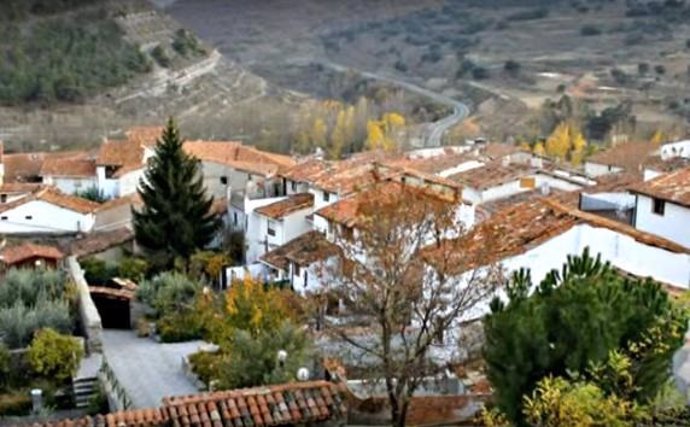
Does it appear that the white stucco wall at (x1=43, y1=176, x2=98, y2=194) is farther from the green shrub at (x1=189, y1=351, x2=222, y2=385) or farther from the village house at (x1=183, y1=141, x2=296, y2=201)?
the green shrub at (x1=189, y1=351, x2=222, y2=385)

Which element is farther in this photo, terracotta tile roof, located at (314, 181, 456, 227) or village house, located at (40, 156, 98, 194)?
village house, located at (40, 156, 98, 194)

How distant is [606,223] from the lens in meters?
15.7

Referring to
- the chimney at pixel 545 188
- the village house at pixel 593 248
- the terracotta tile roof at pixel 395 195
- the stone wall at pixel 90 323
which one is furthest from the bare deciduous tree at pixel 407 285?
the chimney at pixel 545 188

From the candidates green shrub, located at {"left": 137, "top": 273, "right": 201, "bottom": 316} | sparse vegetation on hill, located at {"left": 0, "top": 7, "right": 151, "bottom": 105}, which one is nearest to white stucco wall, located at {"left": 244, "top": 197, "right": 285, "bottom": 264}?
green shrub, located at {"left": 137, "top": 273, "right": 201, "bottom": 316}

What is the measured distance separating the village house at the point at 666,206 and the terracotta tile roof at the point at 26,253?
602 inches

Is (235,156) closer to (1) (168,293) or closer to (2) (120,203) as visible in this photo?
(2) (120,203)

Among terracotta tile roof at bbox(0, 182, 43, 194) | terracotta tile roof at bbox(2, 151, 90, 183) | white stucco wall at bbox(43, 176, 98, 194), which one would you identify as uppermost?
terracotta tile roof at bbox(0, 182, 43, 194)

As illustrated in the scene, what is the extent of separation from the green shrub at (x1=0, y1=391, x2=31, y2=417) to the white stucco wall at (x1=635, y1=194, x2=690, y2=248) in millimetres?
10767

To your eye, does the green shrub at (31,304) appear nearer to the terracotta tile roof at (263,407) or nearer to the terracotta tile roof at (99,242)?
Answer: the terracotta tile roof at (99,242)

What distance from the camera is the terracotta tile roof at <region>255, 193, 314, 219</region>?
2517 centimetres

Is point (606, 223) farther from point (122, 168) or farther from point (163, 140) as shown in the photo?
point (122, 168)

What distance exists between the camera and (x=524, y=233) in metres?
15.9

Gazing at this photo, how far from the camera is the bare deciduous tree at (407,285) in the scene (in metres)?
11.9

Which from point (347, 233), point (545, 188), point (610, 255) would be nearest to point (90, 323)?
point (347, 233)
